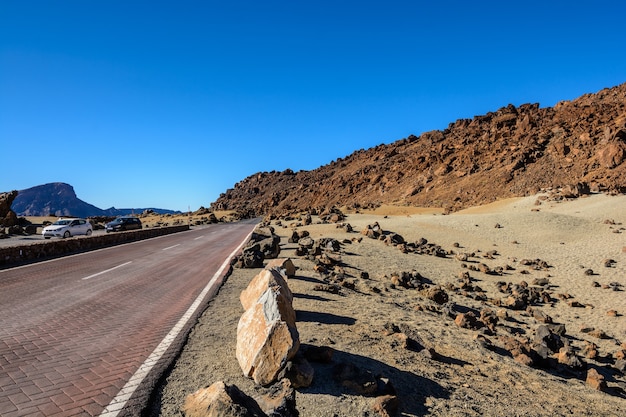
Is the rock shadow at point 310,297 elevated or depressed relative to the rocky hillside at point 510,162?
depressed

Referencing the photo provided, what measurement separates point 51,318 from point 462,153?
67.2 m

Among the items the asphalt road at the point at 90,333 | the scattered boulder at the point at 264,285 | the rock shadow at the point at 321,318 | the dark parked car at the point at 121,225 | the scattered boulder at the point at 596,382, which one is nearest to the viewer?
the asphalt road at the point at 90,333

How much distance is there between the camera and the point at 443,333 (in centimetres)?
969

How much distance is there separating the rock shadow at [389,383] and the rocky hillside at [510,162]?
41145 millimetres

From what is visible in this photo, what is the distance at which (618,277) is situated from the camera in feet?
60.9

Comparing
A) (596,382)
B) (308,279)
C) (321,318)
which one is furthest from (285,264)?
(596,382)

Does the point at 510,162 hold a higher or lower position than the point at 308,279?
higher

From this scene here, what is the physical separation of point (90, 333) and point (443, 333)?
26.7ft

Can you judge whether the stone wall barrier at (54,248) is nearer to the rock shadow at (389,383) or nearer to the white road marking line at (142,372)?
the white road marking line at (142,372)

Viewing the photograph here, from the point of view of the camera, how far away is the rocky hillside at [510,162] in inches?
1801

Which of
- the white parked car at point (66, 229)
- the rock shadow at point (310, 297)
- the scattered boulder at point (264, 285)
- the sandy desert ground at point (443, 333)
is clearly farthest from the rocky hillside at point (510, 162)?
the scattered boulder at point (264, 285)

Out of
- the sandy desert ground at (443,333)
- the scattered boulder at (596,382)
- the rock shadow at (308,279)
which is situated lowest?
the scattered boulder at (596,382)

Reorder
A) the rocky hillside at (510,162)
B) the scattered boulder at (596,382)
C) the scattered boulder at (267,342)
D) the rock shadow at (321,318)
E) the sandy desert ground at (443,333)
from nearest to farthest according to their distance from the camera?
the scattered boulder at (267,342)
the sandy desert ground at (443,333)
the scattered boulder at (596,382)
the rock shadow at (321,318)
the rocky hillside at (510,162)

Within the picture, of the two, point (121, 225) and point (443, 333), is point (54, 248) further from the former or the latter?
point (121, 225)
